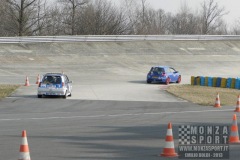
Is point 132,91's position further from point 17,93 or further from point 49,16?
point 49,16

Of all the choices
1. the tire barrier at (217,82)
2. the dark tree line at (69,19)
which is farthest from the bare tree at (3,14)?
the tire barrier at (217,82)

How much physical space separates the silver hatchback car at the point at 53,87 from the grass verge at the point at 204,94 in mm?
6424

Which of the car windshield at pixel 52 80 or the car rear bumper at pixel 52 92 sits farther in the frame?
the car windshield at pixel 52 80

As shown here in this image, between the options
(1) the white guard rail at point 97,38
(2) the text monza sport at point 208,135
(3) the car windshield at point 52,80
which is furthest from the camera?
(1) the white guard rail at point 97,38

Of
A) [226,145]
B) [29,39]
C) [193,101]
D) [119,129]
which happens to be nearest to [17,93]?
[193,101]

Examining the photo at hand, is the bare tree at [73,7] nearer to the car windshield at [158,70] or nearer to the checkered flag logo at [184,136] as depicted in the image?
the car windshield at [158,70]

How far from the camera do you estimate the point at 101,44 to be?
66125mm

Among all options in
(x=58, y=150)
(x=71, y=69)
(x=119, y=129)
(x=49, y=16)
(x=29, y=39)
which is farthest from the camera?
(x=49, y=16)

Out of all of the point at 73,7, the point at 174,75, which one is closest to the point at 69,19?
the point at 73,7

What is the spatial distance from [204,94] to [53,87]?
30.5 ft

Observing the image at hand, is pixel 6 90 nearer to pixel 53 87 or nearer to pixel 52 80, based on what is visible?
pixel 52 80

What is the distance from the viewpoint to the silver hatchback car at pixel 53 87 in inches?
1292

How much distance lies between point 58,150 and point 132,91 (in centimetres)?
2269

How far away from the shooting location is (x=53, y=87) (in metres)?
32.9
